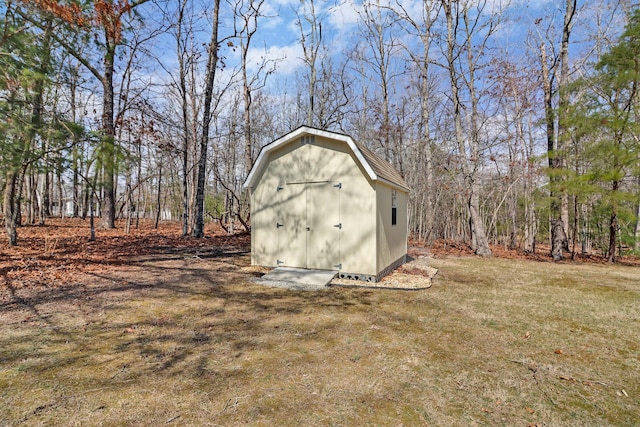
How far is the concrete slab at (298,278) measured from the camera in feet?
20.3

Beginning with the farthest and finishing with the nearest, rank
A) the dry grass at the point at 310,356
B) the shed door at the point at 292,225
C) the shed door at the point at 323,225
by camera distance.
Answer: the shed door at the point at 292,225
the shed door at the point at 323,225
the dry grass at the point at 310,356

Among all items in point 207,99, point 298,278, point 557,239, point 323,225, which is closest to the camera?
point 298,278

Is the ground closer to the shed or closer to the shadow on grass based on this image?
the shadow on grass

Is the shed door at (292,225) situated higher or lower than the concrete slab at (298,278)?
higher

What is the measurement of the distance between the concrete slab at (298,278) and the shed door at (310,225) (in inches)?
10.1

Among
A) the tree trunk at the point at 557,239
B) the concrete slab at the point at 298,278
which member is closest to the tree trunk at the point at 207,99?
the concrete slab at the point at 298,278

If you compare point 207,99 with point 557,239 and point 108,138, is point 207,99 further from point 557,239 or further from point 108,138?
point 557,239

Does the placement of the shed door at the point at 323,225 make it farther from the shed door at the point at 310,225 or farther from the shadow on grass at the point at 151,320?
the shadow on grass at the point at 151,320

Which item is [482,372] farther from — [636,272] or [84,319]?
[636,272]

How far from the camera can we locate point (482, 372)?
300 cm

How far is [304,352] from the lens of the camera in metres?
3.35

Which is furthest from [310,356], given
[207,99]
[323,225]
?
[207,99]

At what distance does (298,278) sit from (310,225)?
136 centimetres

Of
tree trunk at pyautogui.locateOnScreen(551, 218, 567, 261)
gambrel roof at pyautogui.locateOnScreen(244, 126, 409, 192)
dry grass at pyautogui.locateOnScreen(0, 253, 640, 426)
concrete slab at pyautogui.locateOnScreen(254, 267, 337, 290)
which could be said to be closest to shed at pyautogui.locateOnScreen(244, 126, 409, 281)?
gambrel roof at pyautogui.locateOnScreen(244, 126, 409, 192)
